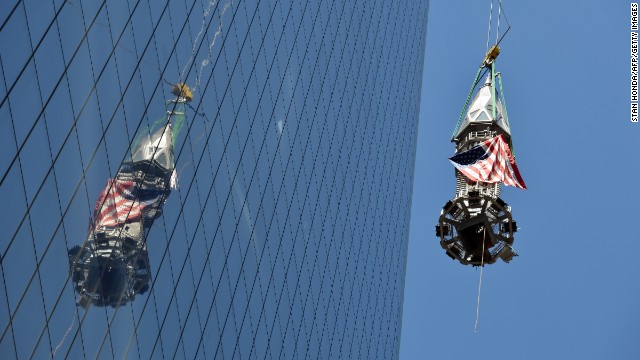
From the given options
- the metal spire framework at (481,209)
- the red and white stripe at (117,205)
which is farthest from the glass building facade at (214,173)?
the metal spire framework at (481,209)

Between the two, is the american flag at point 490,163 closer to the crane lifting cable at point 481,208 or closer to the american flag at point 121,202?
the crane lifting cable at point 481,208

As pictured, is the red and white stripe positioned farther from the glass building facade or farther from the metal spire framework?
the metal spire framework

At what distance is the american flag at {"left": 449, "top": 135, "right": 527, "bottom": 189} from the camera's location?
47.6 meters

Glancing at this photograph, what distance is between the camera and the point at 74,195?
117ft

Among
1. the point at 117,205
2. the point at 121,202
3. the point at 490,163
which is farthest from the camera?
the point at 490,163

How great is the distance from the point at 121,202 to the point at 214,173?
436 inches

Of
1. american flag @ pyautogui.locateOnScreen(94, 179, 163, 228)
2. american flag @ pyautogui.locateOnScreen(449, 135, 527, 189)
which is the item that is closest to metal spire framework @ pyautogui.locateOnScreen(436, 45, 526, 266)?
american flag @ pyautogui.locateOnScreen(449, 135, 527, 189)

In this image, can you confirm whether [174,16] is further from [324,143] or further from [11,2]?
[324,143]

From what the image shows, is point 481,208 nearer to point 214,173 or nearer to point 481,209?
point 481,209

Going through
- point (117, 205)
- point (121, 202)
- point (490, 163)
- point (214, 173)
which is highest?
point (490, 163)

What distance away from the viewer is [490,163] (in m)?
48.0

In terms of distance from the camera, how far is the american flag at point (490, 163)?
Result: 47.6m

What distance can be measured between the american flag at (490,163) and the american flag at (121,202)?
536 inches

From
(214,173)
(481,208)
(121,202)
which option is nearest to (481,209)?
(481,208)
